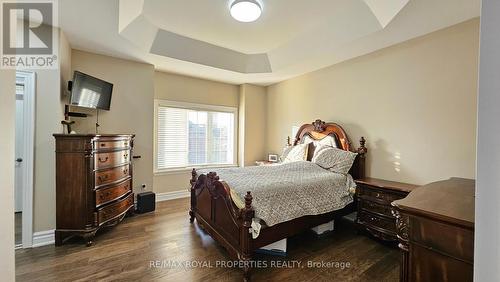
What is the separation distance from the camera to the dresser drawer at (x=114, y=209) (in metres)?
2.72

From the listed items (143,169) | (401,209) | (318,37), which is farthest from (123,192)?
(318,37)

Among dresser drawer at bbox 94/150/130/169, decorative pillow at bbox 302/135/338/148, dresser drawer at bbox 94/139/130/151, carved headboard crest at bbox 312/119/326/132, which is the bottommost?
dresser drawer at bbox 94/150/130/169

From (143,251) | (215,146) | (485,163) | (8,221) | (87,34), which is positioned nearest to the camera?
(485,163)

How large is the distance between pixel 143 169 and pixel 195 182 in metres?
1.29

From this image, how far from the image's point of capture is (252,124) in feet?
17.2

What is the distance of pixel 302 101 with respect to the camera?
445cm

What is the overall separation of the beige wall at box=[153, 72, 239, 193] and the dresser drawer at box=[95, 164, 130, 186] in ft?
3.46

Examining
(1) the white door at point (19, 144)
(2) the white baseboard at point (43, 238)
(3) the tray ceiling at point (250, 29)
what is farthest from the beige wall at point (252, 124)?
(1) the white door at point (19, 144)

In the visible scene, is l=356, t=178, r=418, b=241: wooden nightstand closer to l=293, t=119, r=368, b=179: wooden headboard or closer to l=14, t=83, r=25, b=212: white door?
l=293, t=119, r=368, b=179: wooden headboard

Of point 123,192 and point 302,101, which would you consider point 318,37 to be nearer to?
point 302,101

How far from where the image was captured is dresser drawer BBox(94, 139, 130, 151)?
8.94ft

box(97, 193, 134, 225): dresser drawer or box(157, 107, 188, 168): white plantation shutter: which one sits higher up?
box(157, 107, 188, 168): white plantation shutter

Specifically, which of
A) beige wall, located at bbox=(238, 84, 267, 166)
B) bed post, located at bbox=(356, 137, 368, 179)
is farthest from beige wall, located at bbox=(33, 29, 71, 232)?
bed post, located at bbox=(356, 137, 368, 179)

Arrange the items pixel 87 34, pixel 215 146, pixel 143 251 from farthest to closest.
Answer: pixel 215 146 < pixel 87 34 < pixel 143 251
